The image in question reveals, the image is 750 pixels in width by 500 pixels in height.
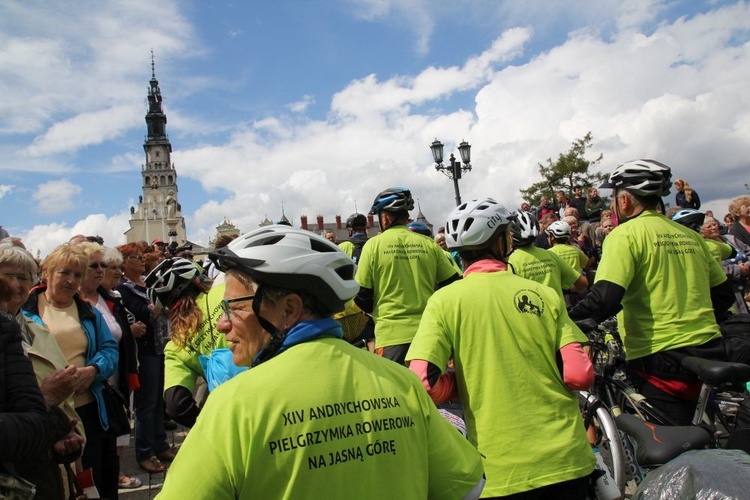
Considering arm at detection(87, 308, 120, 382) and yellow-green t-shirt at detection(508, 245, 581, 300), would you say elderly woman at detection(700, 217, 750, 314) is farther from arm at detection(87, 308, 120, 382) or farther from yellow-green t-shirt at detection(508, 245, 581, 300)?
arm at detection(87, 308, 120, 382)

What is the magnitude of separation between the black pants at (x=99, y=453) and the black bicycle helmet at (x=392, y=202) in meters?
2.87

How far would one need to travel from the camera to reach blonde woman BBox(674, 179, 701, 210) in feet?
36.2

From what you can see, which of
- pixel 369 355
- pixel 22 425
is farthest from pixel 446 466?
pixel 22 425

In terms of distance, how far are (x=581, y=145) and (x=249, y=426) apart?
35.9 meters

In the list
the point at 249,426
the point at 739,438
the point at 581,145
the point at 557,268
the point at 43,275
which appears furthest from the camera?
the point at 581,145

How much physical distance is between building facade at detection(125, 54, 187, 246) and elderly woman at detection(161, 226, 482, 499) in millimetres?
113064

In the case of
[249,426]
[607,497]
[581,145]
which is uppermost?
[581,145]

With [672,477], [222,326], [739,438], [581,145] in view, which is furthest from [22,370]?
[581,145]

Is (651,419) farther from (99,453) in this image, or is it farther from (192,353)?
(99,453)

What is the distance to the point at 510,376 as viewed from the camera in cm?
258

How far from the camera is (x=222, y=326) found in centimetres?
196

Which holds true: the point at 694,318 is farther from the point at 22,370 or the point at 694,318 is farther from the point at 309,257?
the point at 22,370

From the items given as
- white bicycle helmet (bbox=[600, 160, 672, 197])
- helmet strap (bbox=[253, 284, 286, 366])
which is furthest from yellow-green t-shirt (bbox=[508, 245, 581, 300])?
helmet strap (bbox=[253, 284, 286, 366])

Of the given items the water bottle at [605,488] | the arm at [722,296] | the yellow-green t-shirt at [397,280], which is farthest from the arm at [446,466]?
the yellow-green t-shirt at [397,280]
